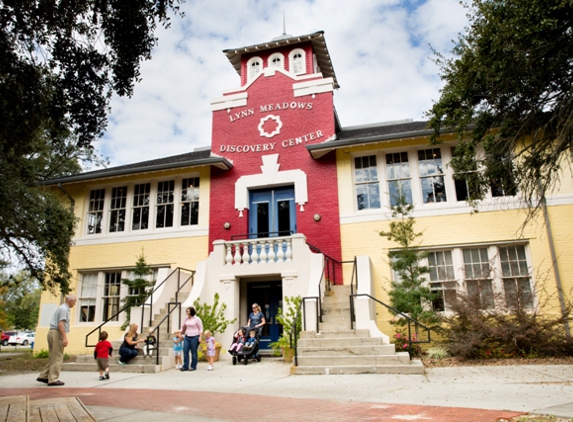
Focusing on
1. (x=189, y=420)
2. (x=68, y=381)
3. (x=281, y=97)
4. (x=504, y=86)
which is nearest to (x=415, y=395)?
(x=189, y=420)

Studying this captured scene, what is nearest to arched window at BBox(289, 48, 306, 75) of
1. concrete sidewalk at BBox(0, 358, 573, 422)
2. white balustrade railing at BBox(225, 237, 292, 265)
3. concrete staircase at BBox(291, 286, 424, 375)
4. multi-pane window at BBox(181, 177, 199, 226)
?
multi-pane window at BBox(181, 177, 199, 226)

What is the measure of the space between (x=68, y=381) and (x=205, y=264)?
17.9 feet

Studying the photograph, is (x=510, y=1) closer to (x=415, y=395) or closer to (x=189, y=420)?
(x=415, y=395)

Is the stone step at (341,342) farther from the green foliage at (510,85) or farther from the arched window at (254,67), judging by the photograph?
A: the arched window at (254,67)

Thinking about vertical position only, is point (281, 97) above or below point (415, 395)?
above

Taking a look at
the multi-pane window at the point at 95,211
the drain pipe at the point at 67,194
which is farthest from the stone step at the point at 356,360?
the drain pipe at the point at 67,194

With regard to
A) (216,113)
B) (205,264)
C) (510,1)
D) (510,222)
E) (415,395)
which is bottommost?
(415,395)

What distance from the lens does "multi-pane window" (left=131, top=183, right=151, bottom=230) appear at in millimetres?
17562

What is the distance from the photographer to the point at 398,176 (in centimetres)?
1548

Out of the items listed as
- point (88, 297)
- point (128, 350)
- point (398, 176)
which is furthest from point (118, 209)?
point (398, 176)

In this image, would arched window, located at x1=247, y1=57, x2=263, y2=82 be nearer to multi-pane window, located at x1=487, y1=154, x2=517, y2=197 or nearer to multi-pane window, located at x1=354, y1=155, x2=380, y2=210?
multi-pane window, located at x1=354, y1=155, x2=380, y2=210

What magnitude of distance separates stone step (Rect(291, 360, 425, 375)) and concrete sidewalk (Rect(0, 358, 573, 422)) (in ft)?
0.88

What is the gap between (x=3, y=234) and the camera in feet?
39.9

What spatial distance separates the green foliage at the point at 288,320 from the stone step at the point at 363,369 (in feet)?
7.82
